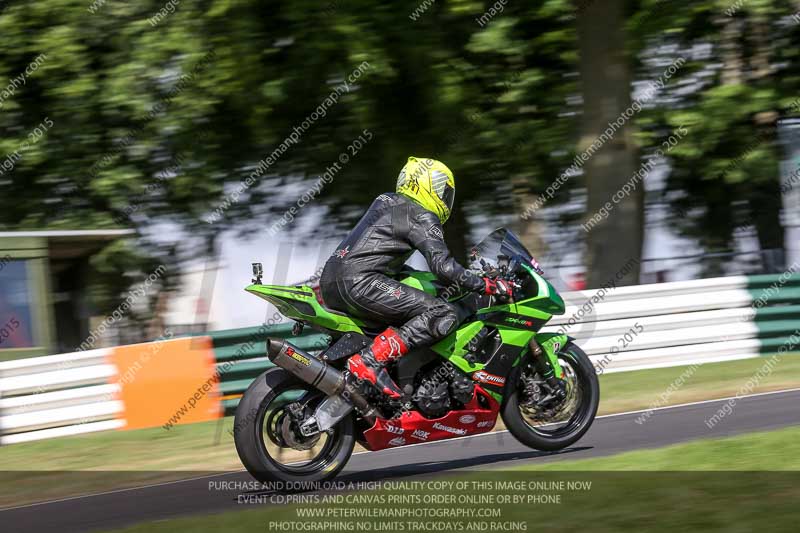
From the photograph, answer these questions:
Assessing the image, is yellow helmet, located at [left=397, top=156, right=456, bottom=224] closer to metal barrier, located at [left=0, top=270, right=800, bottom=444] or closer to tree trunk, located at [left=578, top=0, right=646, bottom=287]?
metal barrier, located at [left=0, top=270, right=800, bottom=444]

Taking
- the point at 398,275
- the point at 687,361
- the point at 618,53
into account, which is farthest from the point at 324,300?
the point at 618,53

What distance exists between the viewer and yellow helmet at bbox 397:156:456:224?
707 centimetres

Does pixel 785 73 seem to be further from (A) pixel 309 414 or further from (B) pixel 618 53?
(A) pixel 309 414

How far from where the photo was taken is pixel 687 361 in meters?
12.3

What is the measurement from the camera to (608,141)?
13578 mm

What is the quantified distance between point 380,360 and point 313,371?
0.47m

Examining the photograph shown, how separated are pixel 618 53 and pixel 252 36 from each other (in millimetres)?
4627

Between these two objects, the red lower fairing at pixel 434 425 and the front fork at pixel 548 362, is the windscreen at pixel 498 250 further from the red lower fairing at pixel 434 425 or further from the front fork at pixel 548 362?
the red lower fairing at pixel 434 425

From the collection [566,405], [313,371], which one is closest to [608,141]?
[566,405]

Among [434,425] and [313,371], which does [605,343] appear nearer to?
[434,425]

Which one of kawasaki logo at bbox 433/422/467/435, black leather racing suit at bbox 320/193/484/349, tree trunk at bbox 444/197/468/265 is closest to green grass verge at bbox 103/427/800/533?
kawasaki logo at bbox 433/422/467/435

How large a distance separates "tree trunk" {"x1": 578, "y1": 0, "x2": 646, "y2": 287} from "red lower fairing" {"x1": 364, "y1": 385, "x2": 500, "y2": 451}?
22.3 ft

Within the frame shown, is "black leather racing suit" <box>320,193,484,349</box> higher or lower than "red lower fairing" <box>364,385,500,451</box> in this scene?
higher

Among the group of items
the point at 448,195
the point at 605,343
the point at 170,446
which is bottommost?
the point at 605,343
